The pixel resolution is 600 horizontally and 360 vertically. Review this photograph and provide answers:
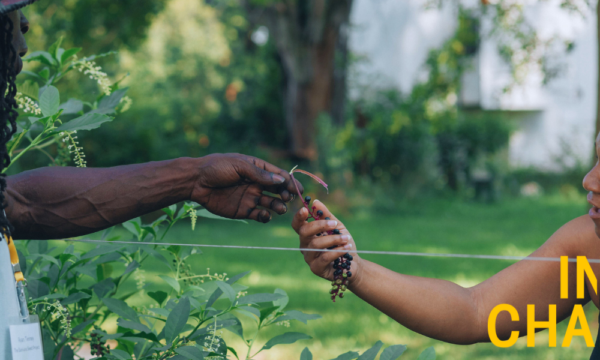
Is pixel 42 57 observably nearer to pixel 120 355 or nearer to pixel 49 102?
pixel 49 102

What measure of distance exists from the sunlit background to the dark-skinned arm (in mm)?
2915

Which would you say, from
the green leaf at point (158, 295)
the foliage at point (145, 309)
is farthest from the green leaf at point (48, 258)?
the green leaf at point (158, 295)

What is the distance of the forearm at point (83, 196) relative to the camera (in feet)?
4.29

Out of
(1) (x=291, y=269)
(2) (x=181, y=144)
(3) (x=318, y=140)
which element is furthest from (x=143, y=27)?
(1) (x=291, y=269)

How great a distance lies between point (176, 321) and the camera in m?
1.38

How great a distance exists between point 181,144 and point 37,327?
11.1 meters

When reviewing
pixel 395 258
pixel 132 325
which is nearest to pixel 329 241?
pixel 132 325

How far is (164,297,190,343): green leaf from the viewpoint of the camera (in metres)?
1.37

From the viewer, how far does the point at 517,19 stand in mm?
7102

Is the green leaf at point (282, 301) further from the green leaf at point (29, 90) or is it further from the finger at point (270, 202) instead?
the green leaf at point (29, 90)

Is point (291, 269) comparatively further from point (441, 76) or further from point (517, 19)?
point (441, 76)

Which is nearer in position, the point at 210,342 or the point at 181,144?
the point at 210,342

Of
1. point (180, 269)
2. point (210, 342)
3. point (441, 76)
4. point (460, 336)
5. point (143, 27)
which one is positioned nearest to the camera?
point (210, 342)

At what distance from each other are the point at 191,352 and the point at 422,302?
760 millimetres
